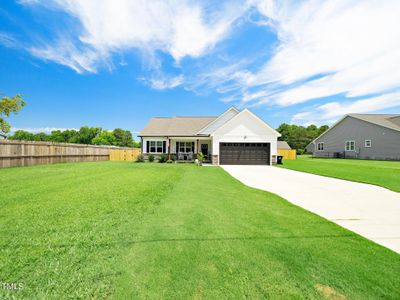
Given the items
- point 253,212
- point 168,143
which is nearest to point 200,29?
point 253,212

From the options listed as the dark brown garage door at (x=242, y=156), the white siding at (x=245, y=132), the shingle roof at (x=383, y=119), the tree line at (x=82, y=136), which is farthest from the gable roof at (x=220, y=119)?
the tree line at (x=82, y=136)

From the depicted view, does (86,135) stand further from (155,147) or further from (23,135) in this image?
(155,147)

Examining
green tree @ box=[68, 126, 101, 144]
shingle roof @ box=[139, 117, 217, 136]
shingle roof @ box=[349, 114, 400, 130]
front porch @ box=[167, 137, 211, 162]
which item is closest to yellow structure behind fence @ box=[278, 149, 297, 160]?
shingle roof @ box=[349, 114, 400, 130]

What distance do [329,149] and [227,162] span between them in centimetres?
2433

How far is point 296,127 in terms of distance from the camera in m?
61.8

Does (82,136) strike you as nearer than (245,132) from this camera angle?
No

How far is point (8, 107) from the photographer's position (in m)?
16.5

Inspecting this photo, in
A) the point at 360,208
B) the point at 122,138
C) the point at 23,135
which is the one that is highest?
the point at 23,135

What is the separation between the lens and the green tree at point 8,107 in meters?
16.2

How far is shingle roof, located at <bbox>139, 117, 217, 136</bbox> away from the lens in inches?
856


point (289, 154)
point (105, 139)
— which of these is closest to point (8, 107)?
point (289, 154)

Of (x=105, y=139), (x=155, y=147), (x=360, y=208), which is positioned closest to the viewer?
(x=360, y=208)

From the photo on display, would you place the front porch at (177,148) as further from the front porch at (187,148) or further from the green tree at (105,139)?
the green tree at (105,139)

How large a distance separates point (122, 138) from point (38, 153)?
68226 millimetres
